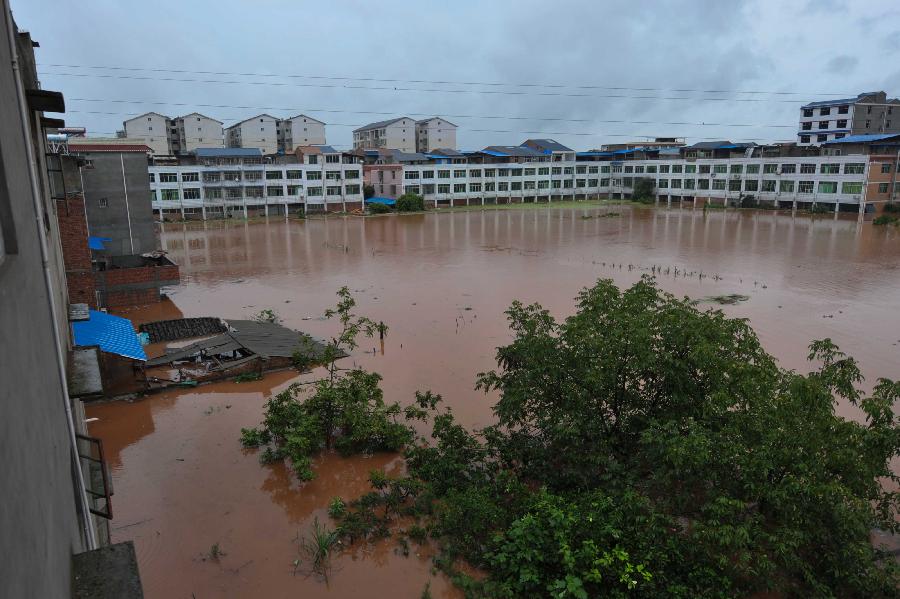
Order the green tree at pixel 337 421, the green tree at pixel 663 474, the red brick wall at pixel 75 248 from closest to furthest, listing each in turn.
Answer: the green tree at pixel 663 474 < the green tree at pixel 337 421 < the red brick wall at pixel 75 248

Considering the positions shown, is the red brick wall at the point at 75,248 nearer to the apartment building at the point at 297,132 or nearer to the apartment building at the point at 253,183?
the apartment building at the point at 253,183

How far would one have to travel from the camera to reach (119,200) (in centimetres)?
2053

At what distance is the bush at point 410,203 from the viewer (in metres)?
49.8

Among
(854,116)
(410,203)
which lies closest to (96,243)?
(410,203)

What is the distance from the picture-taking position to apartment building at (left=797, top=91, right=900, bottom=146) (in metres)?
57.2

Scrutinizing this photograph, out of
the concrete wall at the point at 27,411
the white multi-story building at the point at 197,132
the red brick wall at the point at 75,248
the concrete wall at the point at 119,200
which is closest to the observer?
the concrete wall at the point at 27,411

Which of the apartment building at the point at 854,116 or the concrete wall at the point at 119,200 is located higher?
the apartment building at the point at 854,116

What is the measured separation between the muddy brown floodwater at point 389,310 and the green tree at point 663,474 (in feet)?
3.74

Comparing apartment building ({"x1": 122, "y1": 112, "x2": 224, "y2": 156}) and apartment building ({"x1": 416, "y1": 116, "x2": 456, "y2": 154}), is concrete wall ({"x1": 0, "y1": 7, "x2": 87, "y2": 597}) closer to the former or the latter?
apartment building ({"x1": 122, "y1": 112, "x2": 224, "y2": 156})

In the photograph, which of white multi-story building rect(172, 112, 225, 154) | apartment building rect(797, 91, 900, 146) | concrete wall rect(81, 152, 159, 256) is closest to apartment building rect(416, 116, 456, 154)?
white multi-story building rect(172, 112, 225, 154)

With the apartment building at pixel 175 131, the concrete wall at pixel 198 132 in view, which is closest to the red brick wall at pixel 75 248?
the apartment building at pixel 175 131

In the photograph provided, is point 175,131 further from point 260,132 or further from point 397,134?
point 397,134

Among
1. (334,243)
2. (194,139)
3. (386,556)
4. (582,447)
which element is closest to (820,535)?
(582,447)

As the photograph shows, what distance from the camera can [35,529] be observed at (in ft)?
7.11
